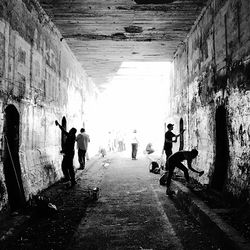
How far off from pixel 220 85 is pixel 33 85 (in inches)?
190

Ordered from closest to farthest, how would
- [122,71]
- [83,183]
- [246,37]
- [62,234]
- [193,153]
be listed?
[62,234]
[246,37]
[193,153]
[83,183]
[122,71]

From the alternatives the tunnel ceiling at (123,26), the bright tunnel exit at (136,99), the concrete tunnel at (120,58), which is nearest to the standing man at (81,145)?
the concrete tunnel at (120,58)

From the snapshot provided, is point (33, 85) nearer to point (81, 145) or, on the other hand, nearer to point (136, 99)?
point (81, 145)

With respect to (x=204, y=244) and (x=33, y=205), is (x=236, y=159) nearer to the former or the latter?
(x=204, y=244)

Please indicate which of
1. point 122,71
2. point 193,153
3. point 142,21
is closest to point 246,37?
point 193,153

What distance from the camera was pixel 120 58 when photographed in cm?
1373

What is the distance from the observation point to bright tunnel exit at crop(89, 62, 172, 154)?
16.6 meters

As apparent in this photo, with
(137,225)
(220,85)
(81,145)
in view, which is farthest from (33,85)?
(81,145)

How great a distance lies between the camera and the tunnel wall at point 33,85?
19.0 ft

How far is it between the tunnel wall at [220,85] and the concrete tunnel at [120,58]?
0.02m

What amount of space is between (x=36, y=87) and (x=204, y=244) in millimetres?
5688

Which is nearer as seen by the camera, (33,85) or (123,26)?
(33,85)

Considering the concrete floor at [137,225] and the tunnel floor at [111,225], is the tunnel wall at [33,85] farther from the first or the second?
the concrete floor at [137,225]

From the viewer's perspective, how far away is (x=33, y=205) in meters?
5.98
